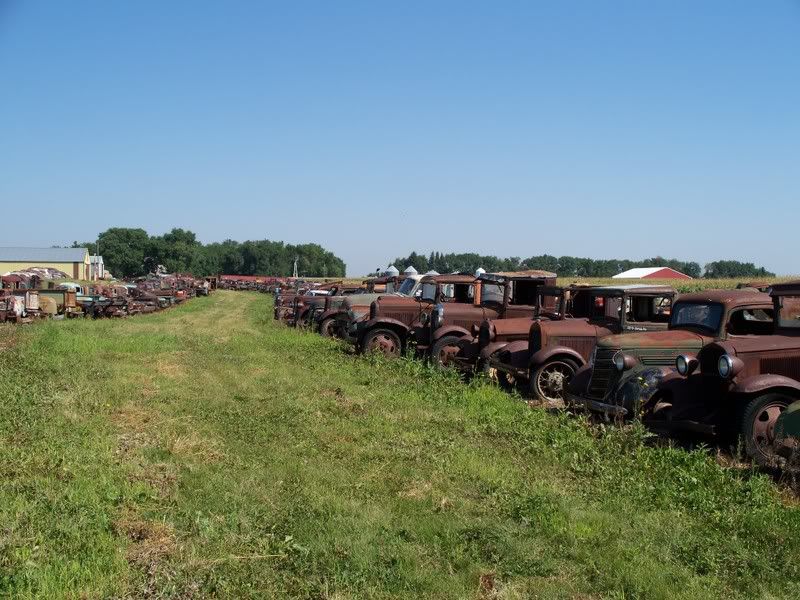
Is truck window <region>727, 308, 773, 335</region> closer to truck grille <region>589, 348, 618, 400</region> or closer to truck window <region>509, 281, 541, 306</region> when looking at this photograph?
truck grille <region>589, 348, 618, 400</region>

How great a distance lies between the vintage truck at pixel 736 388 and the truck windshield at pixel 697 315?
619 millimetres

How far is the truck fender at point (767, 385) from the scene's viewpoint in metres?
7.29

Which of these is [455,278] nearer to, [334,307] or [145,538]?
[334,307]

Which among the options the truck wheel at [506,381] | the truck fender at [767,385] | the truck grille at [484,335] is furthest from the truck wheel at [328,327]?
the truck fender at [767,385]

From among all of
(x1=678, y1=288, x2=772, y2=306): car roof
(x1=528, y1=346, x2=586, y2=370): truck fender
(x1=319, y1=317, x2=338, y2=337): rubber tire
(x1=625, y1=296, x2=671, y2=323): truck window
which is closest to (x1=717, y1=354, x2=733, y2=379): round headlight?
(x1=678, y1=288, x2=772, y2=306): car roof

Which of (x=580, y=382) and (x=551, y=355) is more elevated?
(x=551, y=355)

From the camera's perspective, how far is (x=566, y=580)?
443 cm

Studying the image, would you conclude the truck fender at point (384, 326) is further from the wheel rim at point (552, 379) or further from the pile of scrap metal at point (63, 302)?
the pile of scrap metal at point (63, 302)

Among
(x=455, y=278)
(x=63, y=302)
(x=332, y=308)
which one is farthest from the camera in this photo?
(x=63, y=302)

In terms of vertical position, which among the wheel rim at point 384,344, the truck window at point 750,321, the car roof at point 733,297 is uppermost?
the car roof at point 733,297

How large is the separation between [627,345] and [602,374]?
0.48m

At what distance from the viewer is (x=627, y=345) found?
9.48m

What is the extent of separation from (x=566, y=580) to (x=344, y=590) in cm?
131

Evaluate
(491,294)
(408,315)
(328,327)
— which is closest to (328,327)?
(328,327)
